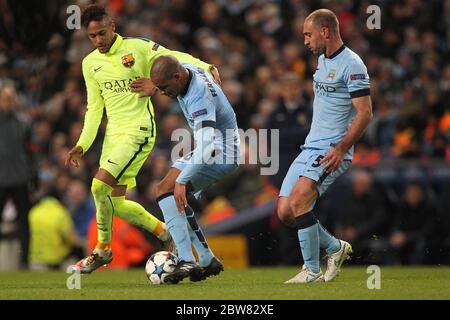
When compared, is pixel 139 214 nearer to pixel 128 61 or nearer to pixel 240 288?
pixel 128 61

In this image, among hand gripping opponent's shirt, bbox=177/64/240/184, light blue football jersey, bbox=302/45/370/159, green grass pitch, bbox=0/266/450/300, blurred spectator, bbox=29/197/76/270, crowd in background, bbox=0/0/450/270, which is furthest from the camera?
blurred spectator, bbox=29/197/76/270

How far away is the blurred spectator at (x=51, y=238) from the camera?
51.1 ft

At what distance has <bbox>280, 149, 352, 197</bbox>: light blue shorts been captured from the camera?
386 inches

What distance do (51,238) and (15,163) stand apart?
1.53 m

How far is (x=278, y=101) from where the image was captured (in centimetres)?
1383

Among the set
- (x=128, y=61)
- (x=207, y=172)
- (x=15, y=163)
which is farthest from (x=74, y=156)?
(x=15, y=163)

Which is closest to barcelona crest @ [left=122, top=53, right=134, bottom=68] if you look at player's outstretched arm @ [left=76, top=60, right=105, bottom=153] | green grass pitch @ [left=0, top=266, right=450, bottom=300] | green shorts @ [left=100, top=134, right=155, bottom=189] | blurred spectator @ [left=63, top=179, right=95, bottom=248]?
player's outstretched arm @ [left=76, top=60, right=105, bottom=153]

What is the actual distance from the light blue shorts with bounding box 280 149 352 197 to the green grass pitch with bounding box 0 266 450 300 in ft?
2.81

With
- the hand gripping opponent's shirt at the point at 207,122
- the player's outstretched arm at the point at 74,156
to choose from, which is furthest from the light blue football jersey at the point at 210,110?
the player's outstretched arm at the point at 74,156

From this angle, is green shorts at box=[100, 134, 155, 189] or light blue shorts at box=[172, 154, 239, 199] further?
green shorts at box=[100, 134, 155, 189]

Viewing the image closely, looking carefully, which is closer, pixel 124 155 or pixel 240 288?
pixel 240 288

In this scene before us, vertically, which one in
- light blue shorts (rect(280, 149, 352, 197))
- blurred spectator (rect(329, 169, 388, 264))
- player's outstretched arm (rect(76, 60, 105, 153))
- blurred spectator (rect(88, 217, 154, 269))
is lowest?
blurred spectator (rect(88, 217, 154, 269))

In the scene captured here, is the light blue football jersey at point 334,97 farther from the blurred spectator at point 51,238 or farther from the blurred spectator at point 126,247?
the blurred spectator at point 51,238

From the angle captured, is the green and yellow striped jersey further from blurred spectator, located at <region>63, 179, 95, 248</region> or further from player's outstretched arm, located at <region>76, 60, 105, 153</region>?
blurred spectator, located at <region>63, 179, 95, 248</region>
